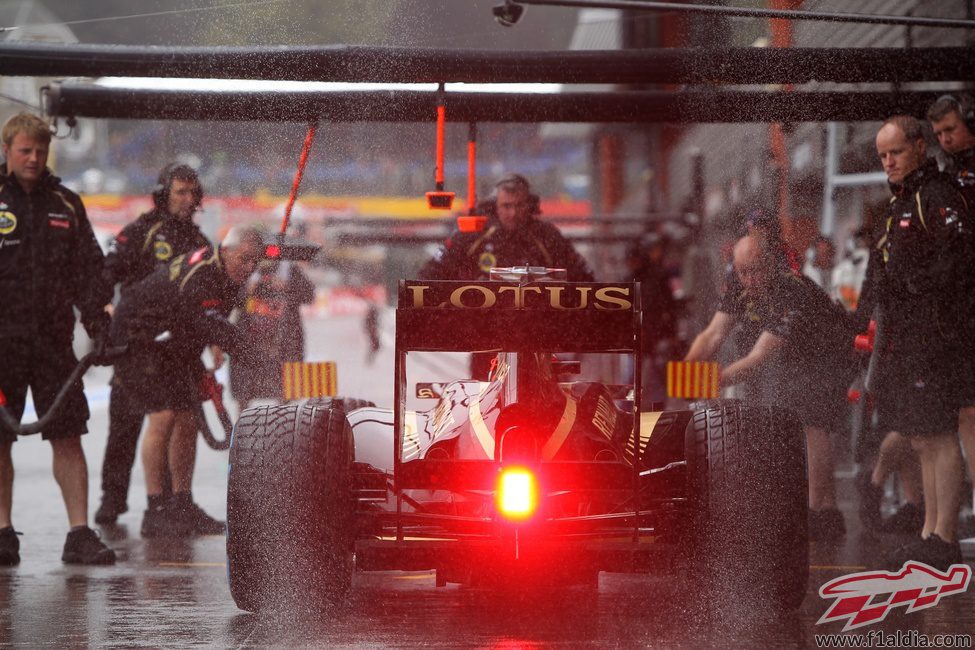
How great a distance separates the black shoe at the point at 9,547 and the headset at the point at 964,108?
498cm

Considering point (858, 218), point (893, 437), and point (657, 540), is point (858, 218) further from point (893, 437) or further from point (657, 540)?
point (657, 540)

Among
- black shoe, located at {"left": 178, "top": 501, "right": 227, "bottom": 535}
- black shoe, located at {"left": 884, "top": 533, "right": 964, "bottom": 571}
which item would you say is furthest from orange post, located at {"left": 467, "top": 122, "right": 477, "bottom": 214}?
black shoe, located at {"left": 884, "top": 533, "right": 964, "bottom": 571}

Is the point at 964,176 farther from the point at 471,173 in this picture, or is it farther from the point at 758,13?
the point at 471,173

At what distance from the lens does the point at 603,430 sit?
15.9 ft

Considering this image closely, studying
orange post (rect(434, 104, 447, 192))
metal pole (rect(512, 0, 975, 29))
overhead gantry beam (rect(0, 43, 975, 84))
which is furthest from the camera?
overhead gantry beam (rect(0, 43, 975, 84))

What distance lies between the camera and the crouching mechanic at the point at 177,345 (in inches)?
291

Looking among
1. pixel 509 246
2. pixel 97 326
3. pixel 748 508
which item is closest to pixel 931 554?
pixel 748 508

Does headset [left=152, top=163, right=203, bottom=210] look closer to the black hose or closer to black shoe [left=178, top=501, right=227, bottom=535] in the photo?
the black hose

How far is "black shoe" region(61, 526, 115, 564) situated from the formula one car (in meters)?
1.78

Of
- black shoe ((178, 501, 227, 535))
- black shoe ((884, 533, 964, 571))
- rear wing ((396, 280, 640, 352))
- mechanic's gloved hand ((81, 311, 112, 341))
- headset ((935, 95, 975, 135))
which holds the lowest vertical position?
black shoe ((884, 533, 964, 571))

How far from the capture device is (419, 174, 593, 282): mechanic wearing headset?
7328 millimetres

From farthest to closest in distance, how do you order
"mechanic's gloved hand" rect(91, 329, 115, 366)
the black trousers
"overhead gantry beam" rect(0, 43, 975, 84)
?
the black trousers → "mechanic's gloved hand" rect(91, 329, 115, 366) → "overhead gantry beam" rect(0, 43, 975, 84)

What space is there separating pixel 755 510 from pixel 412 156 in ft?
20.7

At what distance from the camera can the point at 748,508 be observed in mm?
4777
